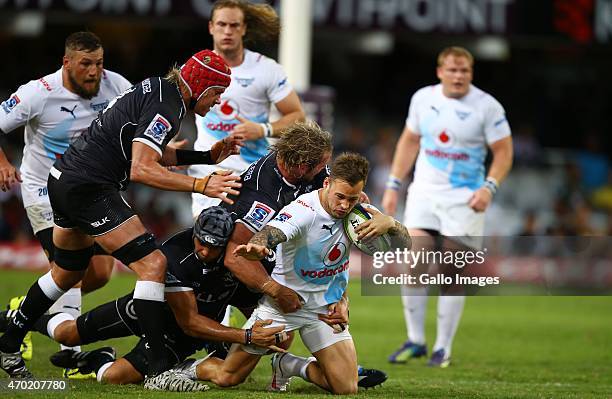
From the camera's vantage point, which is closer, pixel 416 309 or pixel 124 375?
pixel 124 375

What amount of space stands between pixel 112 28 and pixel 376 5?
595 centimetres

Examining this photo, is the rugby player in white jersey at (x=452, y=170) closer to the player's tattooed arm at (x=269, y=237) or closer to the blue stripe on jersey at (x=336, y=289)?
the blue stripe on jersey at (x=336, y=289)

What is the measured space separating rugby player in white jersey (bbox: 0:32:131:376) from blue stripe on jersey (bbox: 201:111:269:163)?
0.99 m

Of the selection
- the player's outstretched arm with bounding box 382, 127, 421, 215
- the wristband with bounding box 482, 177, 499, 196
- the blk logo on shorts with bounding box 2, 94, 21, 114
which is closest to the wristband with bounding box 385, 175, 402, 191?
the player's outstretched arm with bounding box 382, 127, 421, 215

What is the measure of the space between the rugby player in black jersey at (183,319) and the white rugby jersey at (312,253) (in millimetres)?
333

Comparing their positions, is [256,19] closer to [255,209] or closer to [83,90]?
[83,90]

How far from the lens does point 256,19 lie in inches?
367

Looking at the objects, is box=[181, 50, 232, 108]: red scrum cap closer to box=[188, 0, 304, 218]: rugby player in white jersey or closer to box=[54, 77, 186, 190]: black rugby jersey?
box=[54, 77, 186, 190]: black rugby jersey

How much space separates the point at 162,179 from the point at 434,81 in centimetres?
1608

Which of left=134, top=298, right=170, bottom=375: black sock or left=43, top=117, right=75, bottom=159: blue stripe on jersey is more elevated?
left=43, top=117, right=75, bottom=159: blue stripe on jersey

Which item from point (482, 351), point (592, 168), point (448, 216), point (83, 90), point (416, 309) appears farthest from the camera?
point (592, 168)

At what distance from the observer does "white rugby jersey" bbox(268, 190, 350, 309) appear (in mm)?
6746

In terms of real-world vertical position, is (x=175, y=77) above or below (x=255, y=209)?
above

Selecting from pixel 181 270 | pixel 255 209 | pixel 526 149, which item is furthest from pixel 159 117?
pixel 526 149
